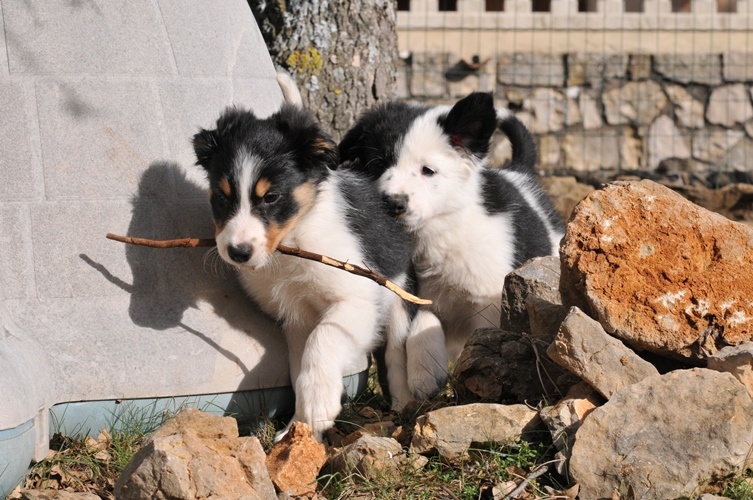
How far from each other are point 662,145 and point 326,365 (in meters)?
8.41

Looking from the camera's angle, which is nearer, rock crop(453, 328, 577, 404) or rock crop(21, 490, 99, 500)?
rock crop(21, 490, 99, 500)

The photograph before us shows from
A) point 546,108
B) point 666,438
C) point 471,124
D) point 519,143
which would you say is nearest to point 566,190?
point 546,108

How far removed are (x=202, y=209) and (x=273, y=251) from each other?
51cm

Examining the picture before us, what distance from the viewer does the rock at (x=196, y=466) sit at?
2875mm

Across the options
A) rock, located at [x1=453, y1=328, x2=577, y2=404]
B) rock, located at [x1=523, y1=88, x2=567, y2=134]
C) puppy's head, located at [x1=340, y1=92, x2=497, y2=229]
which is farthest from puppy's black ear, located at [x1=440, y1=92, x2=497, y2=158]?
rock, located at [x1=523, y1=88, x2=567, y2=134]

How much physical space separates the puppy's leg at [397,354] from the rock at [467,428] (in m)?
1.01

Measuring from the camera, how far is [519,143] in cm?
580

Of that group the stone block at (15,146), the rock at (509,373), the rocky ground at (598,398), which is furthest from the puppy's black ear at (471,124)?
the stone block at (15,146)

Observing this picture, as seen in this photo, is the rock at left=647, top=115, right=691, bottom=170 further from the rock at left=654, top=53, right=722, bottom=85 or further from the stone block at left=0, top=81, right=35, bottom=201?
the stone block at left=0, top=81, right=35, bottom=201

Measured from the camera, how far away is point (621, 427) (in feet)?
10.2

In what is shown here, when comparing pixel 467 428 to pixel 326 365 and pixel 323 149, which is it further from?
pixel 323 149

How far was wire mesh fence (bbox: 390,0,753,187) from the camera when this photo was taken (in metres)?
11.1

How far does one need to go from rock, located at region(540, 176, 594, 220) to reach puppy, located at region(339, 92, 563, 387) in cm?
503

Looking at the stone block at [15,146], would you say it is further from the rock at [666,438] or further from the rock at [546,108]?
the rock at [546,108]
